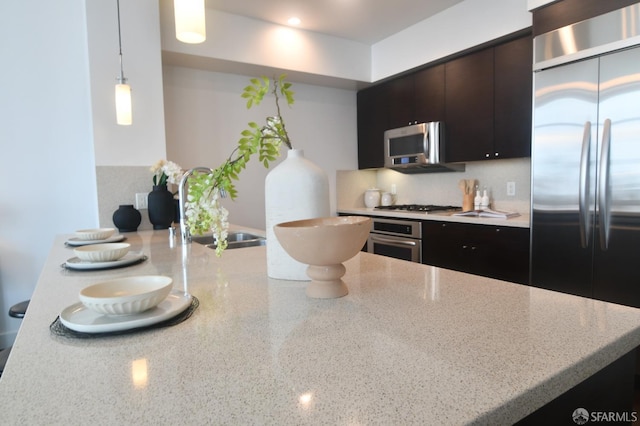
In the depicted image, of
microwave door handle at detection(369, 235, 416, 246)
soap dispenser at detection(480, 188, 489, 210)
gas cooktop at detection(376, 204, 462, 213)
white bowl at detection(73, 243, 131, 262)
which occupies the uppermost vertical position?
soap dispenser at detection(480, 188, 489, 210)

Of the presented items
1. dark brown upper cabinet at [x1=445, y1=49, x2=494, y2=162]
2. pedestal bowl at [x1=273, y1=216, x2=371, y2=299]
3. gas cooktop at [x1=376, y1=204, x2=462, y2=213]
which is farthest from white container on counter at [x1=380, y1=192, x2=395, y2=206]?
pedestal bowl at [x1=273, y1=216, x2=371, y2=299]

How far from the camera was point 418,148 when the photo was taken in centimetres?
345

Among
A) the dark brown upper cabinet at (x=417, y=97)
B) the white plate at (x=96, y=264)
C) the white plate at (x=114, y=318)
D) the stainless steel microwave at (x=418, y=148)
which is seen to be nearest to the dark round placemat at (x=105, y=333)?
the white plate at (x=114, y=318)

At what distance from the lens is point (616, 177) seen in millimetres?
2066

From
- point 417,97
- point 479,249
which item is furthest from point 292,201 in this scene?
point 417,97

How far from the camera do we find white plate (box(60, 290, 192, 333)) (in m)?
0.69

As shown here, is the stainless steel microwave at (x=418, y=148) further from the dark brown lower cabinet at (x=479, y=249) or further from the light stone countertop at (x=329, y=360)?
the light stone countertop at (x=329, y=360)

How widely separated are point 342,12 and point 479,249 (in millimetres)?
2156

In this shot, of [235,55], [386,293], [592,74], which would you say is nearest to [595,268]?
[592,74]

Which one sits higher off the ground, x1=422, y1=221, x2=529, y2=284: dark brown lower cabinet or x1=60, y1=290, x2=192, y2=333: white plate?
x1=60, y1=290, x2=192, y2=333: white plate

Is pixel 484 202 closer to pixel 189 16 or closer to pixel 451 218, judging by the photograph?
pixel 451 218

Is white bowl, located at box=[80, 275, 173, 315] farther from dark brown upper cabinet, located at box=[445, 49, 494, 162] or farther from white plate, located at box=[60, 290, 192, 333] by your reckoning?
dark brown upper cabinet, located at box=[445, 49, 494, 162]

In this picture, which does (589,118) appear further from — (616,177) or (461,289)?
(461,289)

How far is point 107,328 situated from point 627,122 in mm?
2509
